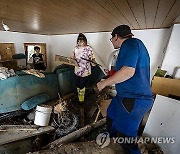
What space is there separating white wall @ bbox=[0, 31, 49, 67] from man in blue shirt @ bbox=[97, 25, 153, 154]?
313 centimetres

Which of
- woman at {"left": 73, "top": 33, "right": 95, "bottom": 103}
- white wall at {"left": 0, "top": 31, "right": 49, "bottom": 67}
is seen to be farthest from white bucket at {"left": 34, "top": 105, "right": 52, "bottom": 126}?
white wall at {"left": 0, "top": 31, "right": 49, "bottom": 67}

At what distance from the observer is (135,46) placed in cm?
109

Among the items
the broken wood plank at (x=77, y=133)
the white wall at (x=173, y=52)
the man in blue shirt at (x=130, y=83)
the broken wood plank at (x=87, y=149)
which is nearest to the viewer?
the man in blue shirt at (x=130, y=83)

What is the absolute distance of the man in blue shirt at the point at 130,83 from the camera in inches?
41.9

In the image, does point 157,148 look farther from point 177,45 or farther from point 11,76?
point 11,76

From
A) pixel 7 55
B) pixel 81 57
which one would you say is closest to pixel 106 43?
pixel 81 57

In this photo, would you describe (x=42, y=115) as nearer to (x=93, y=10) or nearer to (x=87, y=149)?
(x=87, y=149)

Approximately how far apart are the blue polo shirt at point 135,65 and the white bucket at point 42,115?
117 centimetres

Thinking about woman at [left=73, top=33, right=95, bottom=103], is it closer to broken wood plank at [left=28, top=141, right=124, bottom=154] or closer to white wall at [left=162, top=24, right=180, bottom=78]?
broken wood plank at [left=28, top=141, right=124, bottom=154]

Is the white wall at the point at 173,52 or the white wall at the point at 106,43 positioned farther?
the white wall at the point at 106,43

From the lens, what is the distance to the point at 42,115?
1.99m

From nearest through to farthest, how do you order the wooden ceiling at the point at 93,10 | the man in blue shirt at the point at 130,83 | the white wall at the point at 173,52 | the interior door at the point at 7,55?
the man in blue shirt at the point at 130,83
the wooden ceiling at the point at 93,10
the white wall at the point at 173,52
the interior door at the point at 7,55

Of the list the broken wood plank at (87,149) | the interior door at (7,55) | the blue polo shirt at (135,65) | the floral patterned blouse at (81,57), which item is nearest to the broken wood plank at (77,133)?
the broken wood plank at (87,149)

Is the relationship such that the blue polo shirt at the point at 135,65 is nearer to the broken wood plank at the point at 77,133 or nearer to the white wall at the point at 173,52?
the broken wood plank at the point at 77,133
